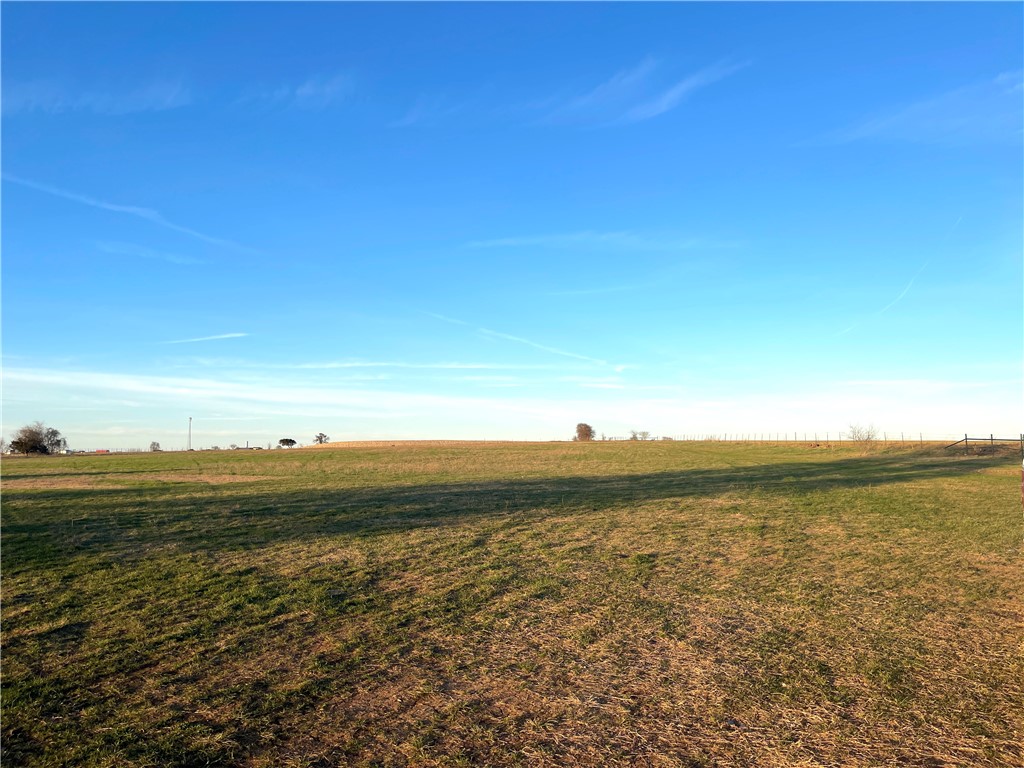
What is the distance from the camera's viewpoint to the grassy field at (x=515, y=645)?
15.6 feet

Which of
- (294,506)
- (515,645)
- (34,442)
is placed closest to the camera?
(515,645)

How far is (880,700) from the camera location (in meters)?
5.41

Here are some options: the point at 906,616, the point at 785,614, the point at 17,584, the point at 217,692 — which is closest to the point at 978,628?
the point at 906,616

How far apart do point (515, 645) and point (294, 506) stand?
15.5 m

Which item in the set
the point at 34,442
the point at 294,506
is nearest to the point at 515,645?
the point at 294,506

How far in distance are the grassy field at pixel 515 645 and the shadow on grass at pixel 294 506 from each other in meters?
0.27

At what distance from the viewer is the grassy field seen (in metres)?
4.75

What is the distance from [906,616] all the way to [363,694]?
6740 mm

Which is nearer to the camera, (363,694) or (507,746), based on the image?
(507,746)

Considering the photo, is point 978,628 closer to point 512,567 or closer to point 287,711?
point 512,567

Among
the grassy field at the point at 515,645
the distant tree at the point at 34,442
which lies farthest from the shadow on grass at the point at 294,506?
the distant tree at the point at 34,442

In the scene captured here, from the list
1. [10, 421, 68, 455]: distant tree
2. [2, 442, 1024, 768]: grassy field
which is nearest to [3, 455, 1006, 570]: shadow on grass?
[2, 442, 1024, 768]: grassy field

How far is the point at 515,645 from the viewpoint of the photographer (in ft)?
22.9

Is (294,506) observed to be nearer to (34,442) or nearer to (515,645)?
(515,645)
